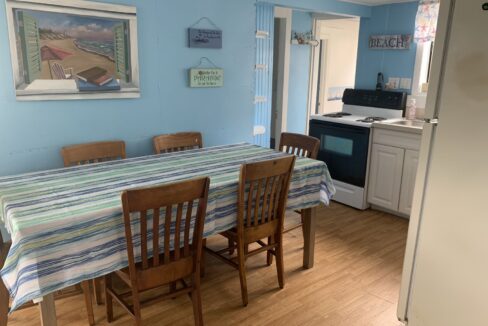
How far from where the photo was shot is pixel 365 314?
235 cm

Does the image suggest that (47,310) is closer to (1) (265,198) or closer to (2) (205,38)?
(1) (265,198)

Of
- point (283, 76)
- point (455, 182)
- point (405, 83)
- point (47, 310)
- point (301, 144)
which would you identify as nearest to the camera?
point (455, 182)

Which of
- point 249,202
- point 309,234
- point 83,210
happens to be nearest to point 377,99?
point 309,234

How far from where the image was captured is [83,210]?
5.69 feet

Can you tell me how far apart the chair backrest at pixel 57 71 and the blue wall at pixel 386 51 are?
334cm

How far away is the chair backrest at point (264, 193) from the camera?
2.13 m

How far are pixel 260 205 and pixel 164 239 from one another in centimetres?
74

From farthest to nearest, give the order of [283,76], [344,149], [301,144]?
[283,76], [344,149], [301,144]

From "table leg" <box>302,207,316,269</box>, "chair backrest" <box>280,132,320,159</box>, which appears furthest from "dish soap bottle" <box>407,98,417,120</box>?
"table leg" <box>302,207,316,269</box>

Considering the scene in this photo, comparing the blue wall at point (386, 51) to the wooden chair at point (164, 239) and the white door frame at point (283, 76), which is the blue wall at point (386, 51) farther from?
the wooden chair at point (164, 239)

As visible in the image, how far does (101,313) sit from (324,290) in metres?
1.43

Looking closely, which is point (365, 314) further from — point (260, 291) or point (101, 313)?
point (101, 313)

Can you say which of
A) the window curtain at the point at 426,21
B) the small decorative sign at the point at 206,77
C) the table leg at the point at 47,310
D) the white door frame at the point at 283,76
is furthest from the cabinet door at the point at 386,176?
the table leg at the point at 47,310

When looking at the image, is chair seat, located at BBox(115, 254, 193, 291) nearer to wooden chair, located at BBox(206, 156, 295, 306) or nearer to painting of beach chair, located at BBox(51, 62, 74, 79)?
wooden chair, located at BBox(206, 156, 295, 306)
